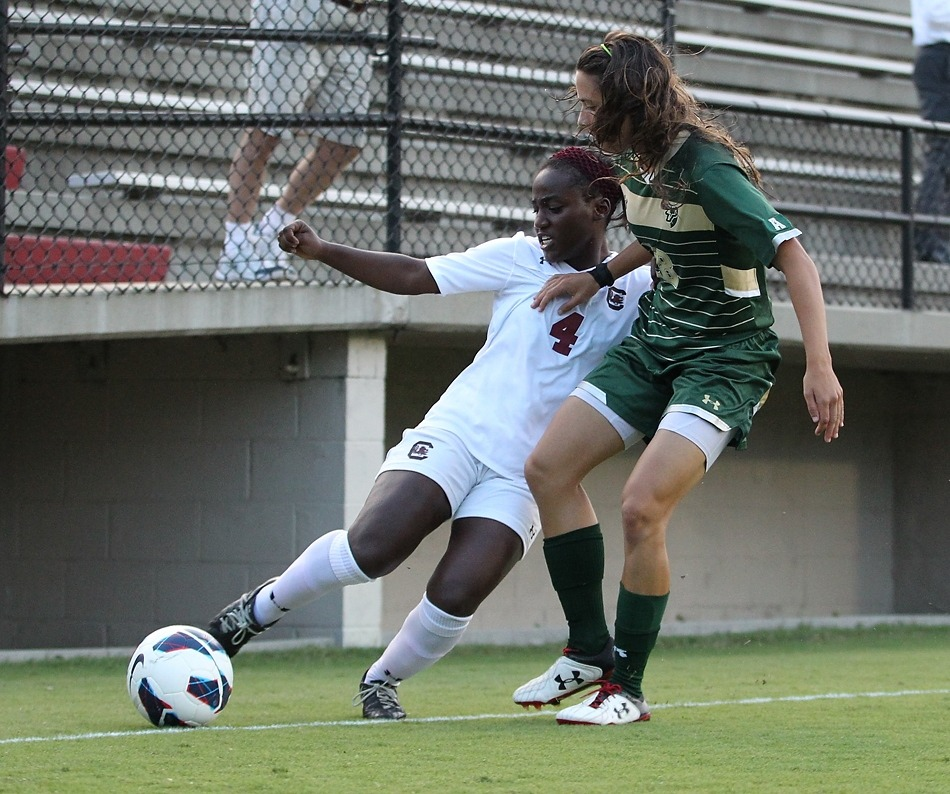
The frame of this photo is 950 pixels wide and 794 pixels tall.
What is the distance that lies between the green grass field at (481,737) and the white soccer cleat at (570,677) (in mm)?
77

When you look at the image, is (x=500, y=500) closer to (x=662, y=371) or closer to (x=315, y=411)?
(x=662, y=371)

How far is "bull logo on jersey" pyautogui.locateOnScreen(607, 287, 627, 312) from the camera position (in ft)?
16.1

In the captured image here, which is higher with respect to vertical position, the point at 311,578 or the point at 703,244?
the point at 703,244

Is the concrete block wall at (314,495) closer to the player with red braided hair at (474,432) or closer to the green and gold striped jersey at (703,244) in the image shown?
the player with red braided hair at (474,432)

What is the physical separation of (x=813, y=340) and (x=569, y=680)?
1248 millimetres

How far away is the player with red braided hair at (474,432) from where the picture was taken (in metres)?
4.54

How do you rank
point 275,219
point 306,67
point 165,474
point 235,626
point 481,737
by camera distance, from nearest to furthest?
point 481,737 < point 235,626 < point 275,219 < point 306,67 < point 165,474

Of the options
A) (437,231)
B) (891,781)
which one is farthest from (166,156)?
(891,781)

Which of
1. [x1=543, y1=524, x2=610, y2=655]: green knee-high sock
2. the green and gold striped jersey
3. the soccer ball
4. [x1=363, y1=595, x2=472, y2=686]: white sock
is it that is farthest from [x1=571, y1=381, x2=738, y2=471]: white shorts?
the soccer ball

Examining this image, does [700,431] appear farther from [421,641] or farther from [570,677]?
[421,641]

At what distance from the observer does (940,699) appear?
5.29 metres

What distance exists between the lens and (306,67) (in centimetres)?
768

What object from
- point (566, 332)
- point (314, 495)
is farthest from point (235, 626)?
point (314, 495)

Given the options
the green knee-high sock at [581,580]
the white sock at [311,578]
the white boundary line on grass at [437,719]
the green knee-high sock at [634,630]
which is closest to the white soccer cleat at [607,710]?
the green knee-high sock at [634,630]
